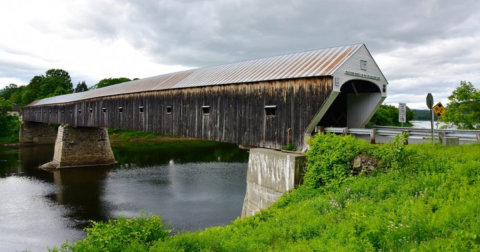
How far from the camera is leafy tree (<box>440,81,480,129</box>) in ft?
58.1

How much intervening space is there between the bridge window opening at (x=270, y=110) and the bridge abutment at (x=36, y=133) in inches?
2210

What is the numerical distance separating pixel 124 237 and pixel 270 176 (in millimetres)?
5448

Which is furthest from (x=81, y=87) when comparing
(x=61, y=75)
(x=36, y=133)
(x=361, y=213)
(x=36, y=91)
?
(x=361, y=213)

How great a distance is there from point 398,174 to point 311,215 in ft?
8.16

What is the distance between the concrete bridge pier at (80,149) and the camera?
31.5 metres

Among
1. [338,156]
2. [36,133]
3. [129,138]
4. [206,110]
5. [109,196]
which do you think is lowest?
[109,196]

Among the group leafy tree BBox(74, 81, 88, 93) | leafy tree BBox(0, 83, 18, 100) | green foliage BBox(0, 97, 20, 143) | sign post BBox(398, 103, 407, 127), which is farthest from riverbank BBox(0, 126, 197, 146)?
leafy tree BBox(0, 83, 18, 100)

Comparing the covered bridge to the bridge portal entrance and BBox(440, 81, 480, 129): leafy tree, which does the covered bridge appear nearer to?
the bridge portal entrance

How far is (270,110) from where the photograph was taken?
42.9 ft

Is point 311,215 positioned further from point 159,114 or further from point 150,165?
point 150,165

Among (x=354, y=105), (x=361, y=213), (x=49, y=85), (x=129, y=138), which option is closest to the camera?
(x=361, y=213)

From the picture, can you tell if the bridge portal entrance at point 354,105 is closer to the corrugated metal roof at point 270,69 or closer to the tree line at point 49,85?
the corrugated metal roof at point 270,69

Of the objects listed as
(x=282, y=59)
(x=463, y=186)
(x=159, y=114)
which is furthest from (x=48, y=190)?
(x=463, y=186)

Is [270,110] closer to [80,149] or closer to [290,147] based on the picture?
[290,147]
